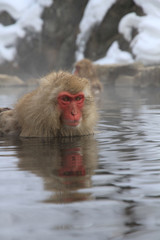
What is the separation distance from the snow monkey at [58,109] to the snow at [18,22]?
62.5ft

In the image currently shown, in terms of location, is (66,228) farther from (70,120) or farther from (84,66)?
(84,66)

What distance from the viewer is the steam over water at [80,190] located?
197 centimetres

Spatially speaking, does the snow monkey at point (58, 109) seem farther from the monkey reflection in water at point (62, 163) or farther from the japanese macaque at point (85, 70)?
the japanese macaque at point (85, 70)

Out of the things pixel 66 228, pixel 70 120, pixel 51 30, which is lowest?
pixel 66 228

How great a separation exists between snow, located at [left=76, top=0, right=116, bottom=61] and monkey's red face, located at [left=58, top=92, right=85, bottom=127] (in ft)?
60.4

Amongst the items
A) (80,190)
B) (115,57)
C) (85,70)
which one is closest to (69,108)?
(80,190)

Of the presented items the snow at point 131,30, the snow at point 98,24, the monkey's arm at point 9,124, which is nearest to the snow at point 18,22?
the snow at point 98,24

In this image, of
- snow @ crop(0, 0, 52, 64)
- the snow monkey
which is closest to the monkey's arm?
the snow monkey

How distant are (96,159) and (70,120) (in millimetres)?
1162

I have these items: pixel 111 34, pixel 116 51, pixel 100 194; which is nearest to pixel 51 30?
pixel 111 34

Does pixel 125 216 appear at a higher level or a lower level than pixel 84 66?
lower

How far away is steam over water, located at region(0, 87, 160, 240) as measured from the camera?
197 centimetres

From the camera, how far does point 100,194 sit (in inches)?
97.8

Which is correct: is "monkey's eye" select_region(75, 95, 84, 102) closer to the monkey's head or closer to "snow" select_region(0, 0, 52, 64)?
the monkey's head
